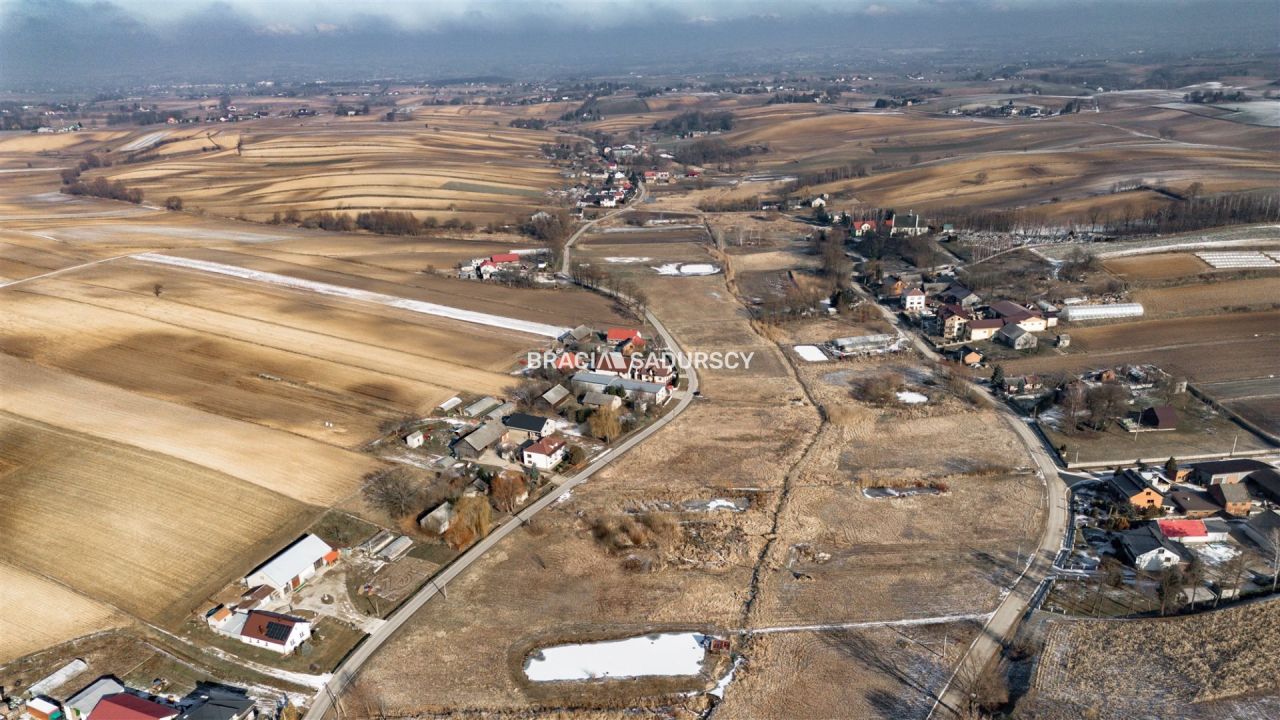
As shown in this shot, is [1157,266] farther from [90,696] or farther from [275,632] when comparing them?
[90,696]

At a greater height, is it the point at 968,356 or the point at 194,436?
the point at 194,436

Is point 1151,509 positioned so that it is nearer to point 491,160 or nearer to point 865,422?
point 865,422

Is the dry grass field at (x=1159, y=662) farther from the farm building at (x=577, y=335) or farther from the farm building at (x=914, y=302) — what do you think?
the farm building at (x=914, y=302)

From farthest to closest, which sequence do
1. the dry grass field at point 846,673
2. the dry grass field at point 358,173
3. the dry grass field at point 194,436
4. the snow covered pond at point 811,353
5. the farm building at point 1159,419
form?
the dry grass field at point 358,173, the snow covered pond at point 811,353, the farm building at point 1159,419, the dry grass field at point 194,436, the dry grass field at point 846,673

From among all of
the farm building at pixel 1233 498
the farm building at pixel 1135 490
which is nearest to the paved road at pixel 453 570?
the farm building at pixel 1135 490

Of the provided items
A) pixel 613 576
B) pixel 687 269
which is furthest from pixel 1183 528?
pixel 687 269

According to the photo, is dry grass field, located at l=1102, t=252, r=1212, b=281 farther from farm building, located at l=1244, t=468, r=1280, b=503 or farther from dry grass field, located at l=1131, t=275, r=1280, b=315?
farm building, located at l=1244, t=468, r=1280, b=503

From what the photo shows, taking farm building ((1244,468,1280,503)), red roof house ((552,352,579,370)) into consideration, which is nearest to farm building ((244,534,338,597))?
red roof house ((552,352,579,370))
